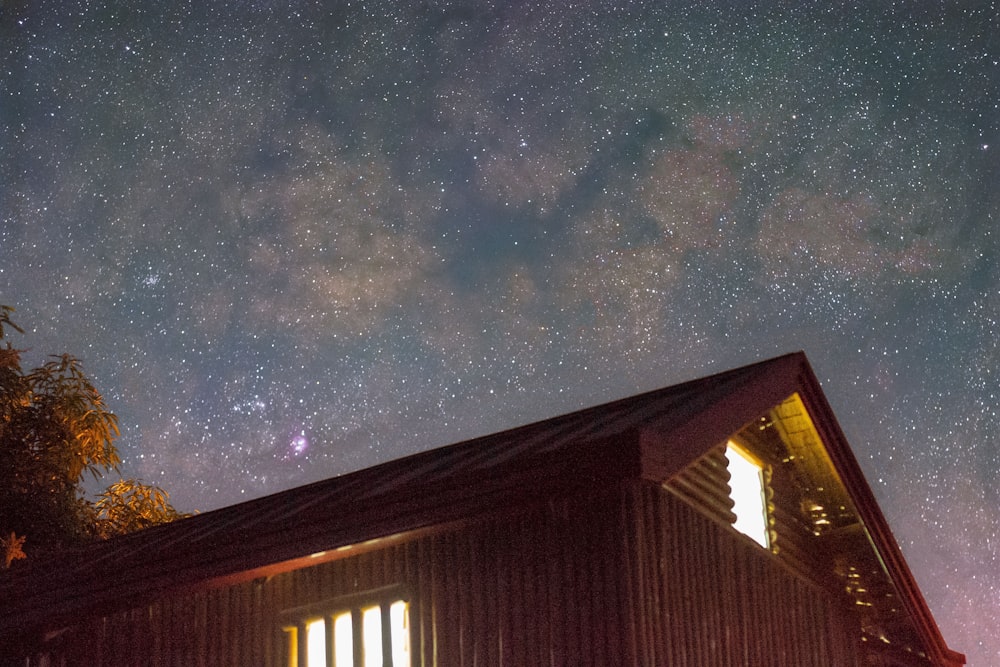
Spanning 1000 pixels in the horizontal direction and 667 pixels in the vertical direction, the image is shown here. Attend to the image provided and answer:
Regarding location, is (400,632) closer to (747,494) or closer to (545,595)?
(545,595)

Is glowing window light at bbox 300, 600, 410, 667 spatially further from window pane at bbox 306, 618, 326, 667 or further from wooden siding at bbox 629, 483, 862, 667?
wooden siding at bbox 629, 483, 862, 667

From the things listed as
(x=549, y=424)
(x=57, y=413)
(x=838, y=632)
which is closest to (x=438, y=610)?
(x=549, y=424)

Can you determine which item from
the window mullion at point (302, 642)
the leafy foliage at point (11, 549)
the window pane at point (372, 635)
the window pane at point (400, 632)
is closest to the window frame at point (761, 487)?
the window pane at point (400, 632)

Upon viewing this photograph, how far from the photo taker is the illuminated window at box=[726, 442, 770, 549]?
431 inches

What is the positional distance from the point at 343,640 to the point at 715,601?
10.1ft

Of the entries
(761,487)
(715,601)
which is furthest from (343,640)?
(761,487)

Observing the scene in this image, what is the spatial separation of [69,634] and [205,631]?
1.65 meters

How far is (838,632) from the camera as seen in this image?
1273cm

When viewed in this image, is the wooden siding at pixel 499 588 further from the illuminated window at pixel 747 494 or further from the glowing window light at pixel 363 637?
the illuminated window at pixel 747 494

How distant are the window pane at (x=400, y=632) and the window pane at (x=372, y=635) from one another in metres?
0.13

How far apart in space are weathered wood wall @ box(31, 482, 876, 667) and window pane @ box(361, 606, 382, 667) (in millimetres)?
202

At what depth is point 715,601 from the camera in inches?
386

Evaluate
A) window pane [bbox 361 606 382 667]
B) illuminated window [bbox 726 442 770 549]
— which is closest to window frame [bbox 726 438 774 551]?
illuminated window [bbox 726 442 770 549]

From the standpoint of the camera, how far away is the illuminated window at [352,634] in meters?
9.02
